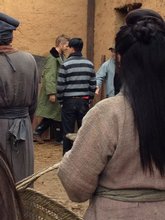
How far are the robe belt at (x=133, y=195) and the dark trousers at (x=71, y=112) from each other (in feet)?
18.8

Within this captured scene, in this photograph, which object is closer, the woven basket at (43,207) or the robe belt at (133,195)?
the robe belt at (133,195)

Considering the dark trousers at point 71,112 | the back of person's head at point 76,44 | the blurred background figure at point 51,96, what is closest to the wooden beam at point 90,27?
the blurred background figure at point 51,96

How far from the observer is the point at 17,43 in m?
10.3

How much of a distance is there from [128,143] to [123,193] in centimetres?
22

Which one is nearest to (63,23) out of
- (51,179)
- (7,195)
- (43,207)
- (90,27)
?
(90,27)

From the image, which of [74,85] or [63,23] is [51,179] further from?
[63,23]

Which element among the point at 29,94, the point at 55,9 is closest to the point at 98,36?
the point at 55,9

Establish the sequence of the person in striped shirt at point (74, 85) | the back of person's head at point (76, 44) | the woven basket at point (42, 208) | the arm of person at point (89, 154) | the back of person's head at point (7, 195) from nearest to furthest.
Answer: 1. the back of person's head at point (7, 195)
2. the arm of person at point (89, 154)
3. the woven basket at point (42, 208)
4. the back of person's head at point (76, 44)
5. the person in striped shirt at point (74, 85)

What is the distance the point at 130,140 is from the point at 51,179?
5051 millimetres

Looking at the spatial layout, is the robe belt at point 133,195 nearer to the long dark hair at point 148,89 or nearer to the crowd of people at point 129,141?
the crowd of people at point 129,141

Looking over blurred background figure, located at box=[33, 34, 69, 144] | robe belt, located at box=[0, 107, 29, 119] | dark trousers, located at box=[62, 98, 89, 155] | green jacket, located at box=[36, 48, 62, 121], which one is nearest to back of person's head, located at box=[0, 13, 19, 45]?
robe belt, located at box=[0, 107, 29, 119]

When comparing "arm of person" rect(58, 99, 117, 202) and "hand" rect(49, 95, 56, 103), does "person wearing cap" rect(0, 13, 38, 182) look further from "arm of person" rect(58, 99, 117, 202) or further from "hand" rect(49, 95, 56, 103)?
"hand" rect(49, 95, 56, 103)

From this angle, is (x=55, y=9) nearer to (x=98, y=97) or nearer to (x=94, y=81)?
(x=98, y=97)

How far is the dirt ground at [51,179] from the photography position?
6125mm
